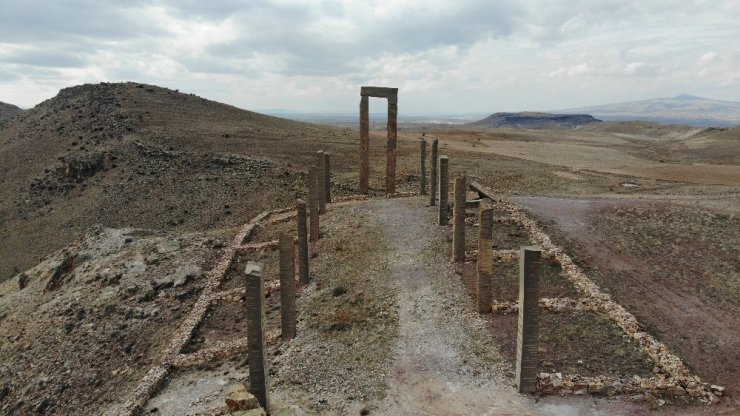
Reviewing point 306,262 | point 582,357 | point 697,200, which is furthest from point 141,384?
point 697,200

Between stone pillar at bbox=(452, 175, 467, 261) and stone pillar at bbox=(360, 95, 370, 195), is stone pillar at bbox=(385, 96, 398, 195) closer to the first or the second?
stone pillar at bbox=(360, 95, 370, 195)

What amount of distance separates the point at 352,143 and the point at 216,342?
38338 mm

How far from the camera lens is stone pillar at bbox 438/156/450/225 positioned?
2192cm

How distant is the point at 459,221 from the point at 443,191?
13.2 feet

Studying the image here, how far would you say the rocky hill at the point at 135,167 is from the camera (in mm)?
33500

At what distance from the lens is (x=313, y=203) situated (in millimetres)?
22031

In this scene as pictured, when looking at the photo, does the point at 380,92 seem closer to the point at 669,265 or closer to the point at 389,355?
the point at 669,265

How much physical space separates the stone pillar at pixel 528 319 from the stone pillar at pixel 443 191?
10.5 meters

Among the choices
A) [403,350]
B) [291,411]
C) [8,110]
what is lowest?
[291,411]

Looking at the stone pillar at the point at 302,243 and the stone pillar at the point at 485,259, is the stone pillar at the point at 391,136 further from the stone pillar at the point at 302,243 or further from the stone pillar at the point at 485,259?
the stone pillar at the point at 485,259

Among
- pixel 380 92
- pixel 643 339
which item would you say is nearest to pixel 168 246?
pixel 380 92

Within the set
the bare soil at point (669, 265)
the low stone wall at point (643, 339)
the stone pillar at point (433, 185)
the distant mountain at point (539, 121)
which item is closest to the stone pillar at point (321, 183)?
the stone pillar at point (433, 185)

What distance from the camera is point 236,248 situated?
2361 cm

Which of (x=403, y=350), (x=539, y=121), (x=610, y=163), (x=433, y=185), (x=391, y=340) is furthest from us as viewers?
(x=539, y=121)
